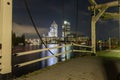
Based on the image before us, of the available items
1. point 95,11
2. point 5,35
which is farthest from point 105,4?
point 5,35

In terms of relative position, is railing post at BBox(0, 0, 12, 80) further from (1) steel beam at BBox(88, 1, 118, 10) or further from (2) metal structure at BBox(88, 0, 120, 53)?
(2) metal structure at BBox(88, 0, 120, 53)

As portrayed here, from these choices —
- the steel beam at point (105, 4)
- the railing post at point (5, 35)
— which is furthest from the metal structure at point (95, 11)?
the railing post at point (5, 35)

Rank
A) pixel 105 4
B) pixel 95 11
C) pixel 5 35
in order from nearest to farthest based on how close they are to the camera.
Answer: pixel 5 35 → pixel 105 4 → pixel 95 11

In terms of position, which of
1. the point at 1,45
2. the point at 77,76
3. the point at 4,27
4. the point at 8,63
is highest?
the point at 4,27

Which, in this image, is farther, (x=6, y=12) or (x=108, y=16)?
(x=108, y=16)

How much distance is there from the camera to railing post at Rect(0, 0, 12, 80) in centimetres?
451

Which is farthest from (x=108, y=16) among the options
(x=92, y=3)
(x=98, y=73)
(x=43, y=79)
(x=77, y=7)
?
(x=43, y=79)

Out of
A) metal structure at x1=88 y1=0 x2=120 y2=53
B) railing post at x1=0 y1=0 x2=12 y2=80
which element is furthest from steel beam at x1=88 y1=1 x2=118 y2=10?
railing post at x1=0 y1=0 x2=12 y2=80

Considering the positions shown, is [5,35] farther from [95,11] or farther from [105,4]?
[95,11]

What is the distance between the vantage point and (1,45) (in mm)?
4488

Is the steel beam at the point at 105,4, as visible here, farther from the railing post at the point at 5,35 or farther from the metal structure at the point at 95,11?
the railing post at the point at 5,35

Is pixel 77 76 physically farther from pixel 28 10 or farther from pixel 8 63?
pixel 28 10

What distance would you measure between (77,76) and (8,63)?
2.06 meters

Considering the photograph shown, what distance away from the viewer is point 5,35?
4.56 metres
